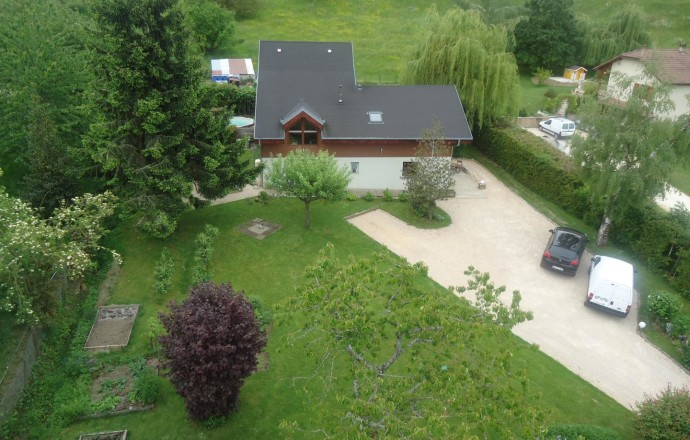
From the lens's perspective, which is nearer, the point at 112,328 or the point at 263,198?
the point at 112,328

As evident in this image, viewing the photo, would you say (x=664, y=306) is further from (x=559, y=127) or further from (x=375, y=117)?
(x=559, y=127)

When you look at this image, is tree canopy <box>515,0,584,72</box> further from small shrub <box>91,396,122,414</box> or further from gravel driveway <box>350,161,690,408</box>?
small shrub <box>91,396,122,414</box>

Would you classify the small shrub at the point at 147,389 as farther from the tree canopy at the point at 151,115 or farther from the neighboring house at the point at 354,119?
the neighboring house at the point at 354,119

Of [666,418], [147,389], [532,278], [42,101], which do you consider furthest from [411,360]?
[42,101]

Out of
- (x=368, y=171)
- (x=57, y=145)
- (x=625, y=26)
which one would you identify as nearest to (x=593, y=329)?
(x=368, y=171)

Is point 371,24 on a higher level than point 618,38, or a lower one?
lower
